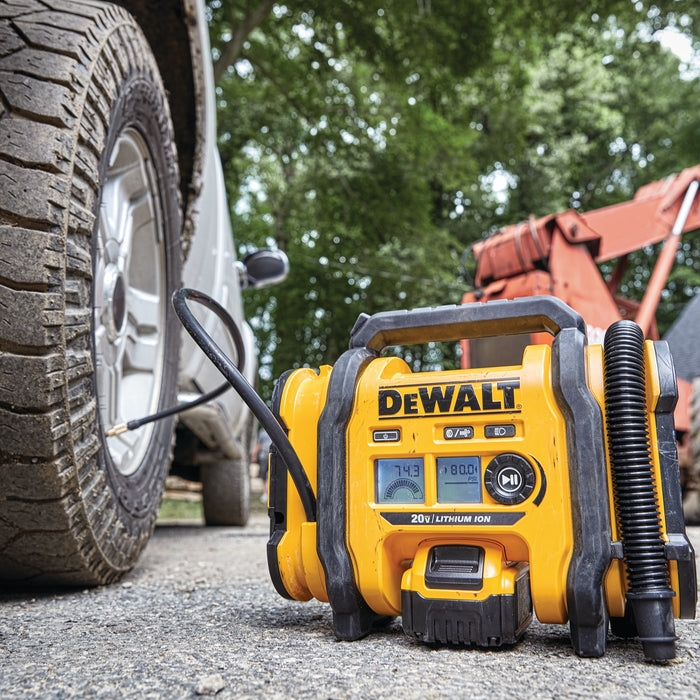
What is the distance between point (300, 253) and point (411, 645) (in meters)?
14.9

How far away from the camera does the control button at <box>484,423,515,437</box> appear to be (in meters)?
1.42

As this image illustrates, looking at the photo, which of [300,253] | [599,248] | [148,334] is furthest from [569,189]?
[148,334]

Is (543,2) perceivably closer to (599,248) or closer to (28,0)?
(599,248)

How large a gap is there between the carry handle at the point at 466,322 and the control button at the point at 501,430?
0.77 feet

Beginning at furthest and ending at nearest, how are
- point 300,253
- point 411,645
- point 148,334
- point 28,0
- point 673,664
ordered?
1. point 300,253
2. point 148,334
3. point 28,0
4. point 411,645
5. point 673,664

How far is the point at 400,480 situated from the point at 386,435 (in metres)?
0.09

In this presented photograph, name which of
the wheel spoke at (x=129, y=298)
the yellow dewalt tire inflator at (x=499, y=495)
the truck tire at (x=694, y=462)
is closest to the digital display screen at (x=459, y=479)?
the yellow dewalt tire inflator at (x=499, y=495)

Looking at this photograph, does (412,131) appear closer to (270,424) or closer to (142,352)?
(142,352)

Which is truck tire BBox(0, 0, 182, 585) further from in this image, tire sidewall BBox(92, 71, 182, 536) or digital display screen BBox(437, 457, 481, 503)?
digital display screen BBox(437, 457, 481, 503)

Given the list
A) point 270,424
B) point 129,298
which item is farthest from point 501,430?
point 129,298

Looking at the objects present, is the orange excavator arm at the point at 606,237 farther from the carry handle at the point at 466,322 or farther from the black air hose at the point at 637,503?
the black air hose at the point at 637,503

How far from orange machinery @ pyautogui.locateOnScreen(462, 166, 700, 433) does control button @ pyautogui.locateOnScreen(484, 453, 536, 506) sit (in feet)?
9.66

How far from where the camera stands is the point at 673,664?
1337 mm

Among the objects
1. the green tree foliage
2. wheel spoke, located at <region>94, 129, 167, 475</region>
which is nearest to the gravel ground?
wheel spoke, located at <region>94, 129, 167, 475</region>
